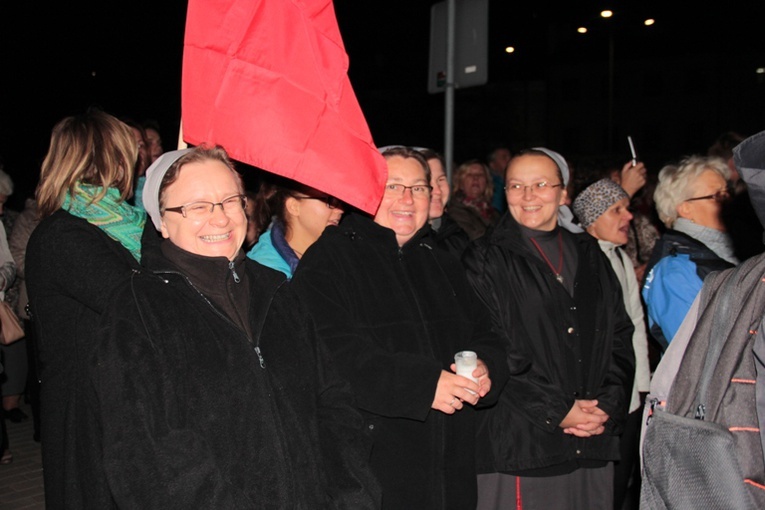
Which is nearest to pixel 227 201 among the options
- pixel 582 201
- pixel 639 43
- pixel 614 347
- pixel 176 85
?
pixel 614 347

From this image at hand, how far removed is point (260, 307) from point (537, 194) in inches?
77.2

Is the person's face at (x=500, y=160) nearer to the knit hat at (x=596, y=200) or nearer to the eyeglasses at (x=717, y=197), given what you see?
the knit hat at (x=596, y=200)

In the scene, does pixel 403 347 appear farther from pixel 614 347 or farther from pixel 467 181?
pixel 467 181

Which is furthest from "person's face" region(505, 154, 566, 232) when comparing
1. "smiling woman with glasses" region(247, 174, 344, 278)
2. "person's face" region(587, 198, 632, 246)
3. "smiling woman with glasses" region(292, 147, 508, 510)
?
"person's face" region(587, 198, 632, 246)

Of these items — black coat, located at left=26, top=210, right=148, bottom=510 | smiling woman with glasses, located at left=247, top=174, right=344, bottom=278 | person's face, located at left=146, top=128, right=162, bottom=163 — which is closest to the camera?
black coat, located at left=26, top=210, right=148, bottom=510

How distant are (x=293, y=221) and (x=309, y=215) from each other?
12 cm

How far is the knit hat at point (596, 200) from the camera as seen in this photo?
529 centimetres

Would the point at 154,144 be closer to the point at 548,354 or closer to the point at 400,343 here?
the point at 400,343

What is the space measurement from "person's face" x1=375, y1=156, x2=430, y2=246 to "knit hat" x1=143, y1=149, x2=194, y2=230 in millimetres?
1186

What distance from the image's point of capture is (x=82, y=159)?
11.2ft

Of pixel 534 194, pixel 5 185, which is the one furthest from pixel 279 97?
pixel 5 185

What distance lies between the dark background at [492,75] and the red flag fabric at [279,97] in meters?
7.77

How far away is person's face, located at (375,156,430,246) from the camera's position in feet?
12.3

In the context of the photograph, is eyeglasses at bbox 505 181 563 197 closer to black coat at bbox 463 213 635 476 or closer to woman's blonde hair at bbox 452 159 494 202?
black coat at bbox 463 213 635 476
